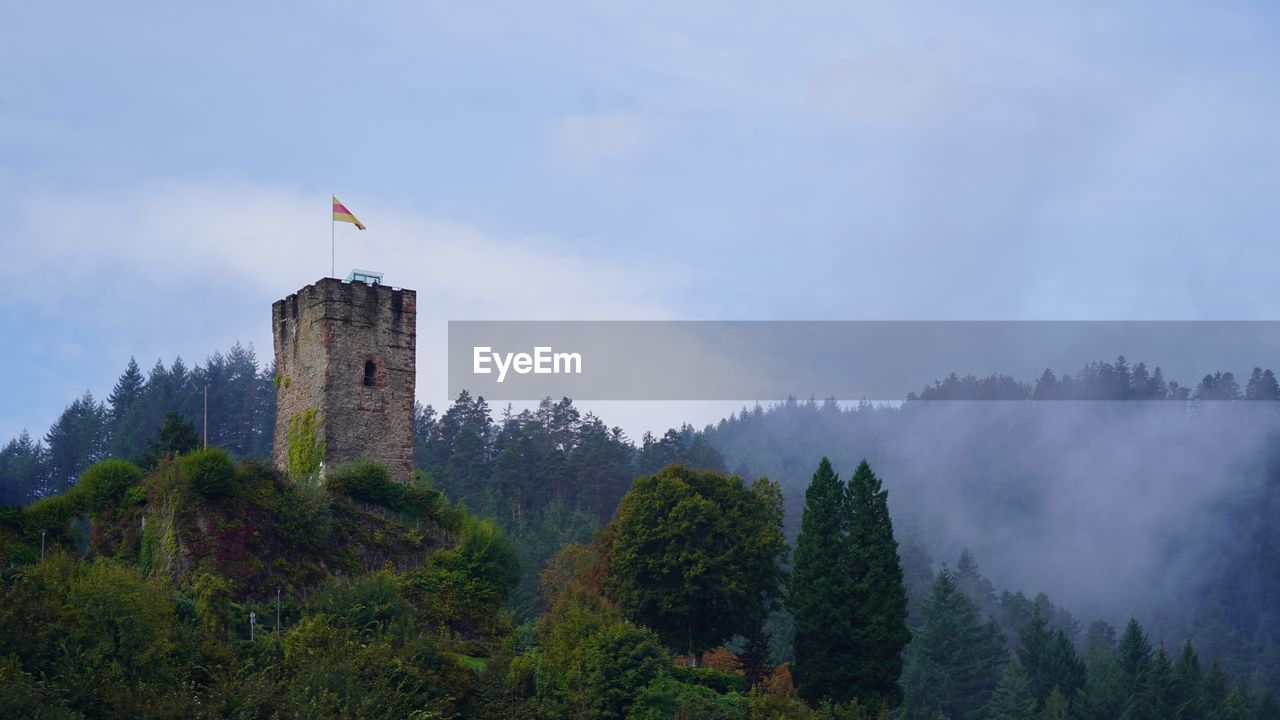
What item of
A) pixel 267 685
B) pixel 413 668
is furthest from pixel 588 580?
pixel 267 685

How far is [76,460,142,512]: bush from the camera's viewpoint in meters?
41.7

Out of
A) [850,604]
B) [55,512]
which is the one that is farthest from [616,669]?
[55,512]

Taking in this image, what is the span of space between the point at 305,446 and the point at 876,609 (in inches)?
675

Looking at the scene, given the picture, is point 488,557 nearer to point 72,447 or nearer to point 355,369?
point 355,369

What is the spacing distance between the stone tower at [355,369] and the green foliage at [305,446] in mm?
207

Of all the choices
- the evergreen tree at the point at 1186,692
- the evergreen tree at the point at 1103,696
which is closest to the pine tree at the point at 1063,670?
the evergreen tree at the point at 1103,696

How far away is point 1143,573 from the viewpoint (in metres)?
130

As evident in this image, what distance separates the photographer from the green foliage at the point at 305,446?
44938 millimetres

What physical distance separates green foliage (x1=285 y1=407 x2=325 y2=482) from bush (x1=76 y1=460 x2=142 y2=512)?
4456mm

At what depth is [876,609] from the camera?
4456 cm

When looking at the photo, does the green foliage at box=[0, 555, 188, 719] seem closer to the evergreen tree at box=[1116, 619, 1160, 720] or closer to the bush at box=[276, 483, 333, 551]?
the bush at box=[276, 483, 333, 551]

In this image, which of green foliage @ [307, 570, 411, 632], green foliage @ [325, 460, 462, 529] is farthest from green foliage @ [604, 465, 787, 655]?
green foliage @ [307, 570, 411, 632]

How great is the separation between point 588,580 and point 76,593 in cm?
2063

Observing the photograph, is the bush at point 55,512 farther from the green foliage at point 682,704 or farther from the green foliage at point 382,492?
the green foliage at point 682,704
